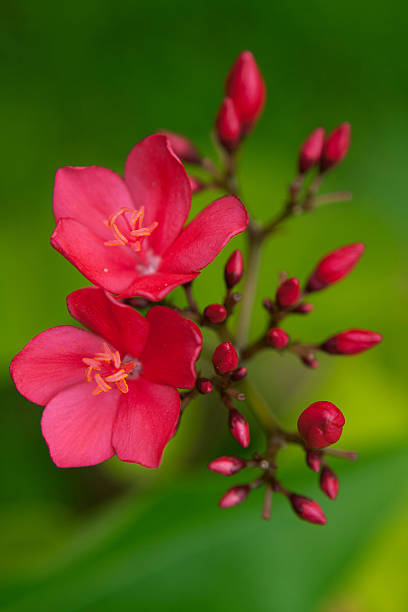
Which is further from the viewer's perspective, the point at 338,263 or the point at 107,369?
the point at 338,263

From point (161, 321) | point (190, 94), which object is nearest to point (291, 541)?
point (161, 321)

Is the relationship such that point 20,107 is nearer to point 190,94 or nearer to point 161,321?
point 190,94

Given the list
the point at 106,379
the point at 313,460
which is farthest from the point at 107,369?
the point at 313,460

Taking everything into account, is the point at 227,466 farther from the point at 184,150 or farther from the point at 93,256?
the point at 184,150

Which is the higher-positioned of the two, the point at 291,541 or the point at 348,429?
the point at 348,429

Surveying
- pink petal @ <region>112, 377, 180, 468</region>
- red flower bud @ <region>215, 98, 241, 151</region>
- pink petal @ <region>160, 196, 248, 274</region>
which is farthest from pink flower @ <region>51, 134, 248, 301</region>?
red flower bud @ <region>215, 98, 241, 151</region>

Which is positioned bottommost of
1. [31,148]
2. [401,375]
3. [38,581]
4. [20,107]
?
[38,581]
